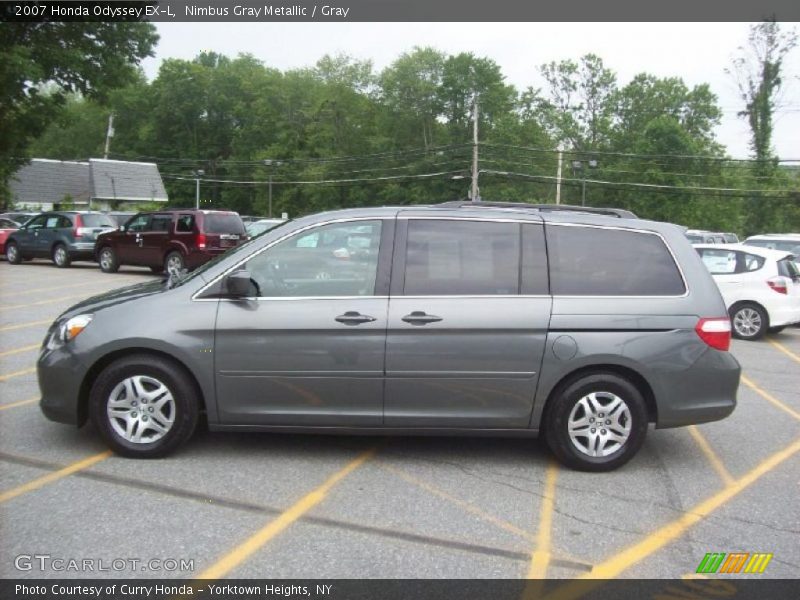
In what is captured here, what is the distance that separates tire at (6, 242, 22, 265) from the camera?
2189 cm

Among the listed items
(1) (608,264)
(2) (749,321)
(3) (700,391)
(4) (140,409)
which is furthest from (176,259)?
(3) (700,391)

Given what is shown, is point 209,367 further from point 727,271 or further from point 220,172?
point 220,172

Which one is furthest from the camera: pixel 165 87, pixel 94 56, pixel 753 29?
pixel 165 87

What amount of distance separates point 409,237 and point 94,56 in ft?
85.3

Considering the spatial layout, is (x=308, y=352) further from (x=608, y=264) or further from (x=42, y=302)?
(x=42, y=302)

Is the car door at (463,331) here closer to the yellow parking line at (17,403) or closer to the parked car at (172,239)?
the yellow parking line at (17,403)

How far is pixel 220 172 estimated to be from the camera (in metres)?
79.9

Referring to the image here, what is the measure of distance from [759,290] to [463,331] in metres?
8.88

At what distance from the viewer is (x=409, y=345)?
4770 millimetres

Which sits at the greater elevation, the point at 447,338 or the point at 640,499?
the point at 447,338

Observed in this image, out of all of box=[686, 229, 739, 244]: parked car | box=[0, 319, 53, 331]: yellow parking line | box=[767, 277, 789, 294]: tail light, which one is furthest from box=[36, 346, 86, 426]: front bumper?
box=[686, 229, 739, 244]: parked car

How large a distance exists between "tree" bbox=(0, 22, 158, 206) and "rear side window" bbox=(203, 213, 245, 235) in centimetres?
894

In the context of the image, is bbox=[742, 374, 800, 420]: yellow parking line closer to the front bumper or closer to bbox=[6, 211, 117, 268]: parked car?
the front bumper

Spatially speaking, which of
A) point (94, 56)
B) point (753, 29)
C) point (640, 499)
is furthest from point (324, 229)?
point (753, 29)
